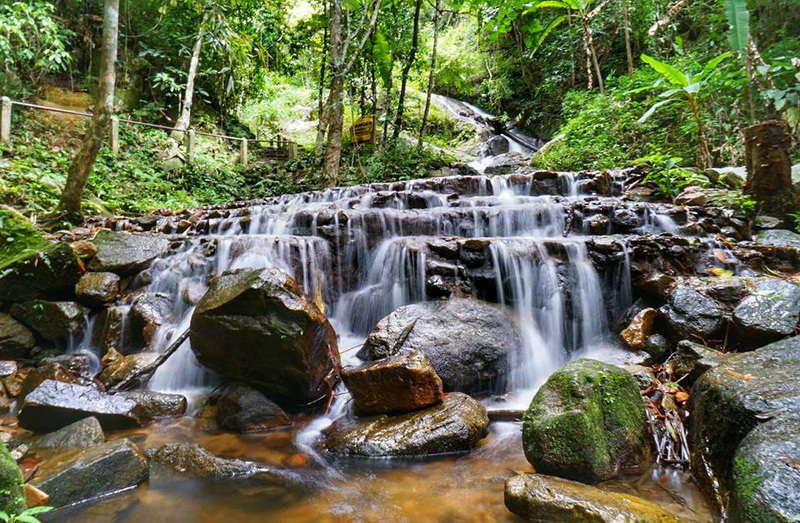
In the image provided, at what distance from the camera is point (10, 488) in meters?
1.98

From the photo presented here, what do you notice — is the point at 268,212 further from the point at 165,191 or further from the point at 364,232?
the point at 165,191

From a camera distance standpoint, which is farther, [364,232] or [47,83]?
[47,83]

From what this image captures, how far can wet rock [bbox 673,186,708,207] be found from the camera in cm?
704

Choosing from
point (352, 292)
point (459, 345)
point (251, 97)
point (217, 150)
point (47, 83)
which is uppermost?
point (251, 97)

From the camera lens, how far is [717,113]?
28.1ft

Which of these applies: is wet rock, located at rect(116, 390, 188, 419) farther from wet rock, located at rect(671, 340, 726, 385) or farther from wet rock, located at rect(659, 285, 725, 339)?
wet rock, located at rect(659, 285, 725, 339)

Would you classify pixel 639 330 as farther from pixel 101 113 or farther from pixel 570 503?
pixel 101 113

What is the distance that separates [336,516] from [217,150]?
53.4ft

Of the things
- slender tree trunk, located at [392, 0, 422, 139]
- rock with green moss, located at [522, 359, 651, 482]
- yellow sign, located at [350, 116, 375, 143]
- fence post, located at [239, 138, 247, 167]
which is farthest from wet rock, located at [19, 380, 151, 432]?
fence post, located at [239, 138, 247, 167]

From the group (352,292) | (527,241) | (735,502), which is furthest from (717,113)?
(735,502)

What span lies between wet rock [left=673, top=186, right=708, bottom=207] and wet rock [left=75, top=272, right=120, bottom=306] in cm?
915

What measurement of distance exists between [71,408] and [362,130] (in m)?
14.3

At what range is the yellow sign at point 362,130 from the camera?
53.1 ft

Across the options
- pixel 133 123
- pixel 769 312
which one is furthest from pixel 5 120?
pixel 769 312
